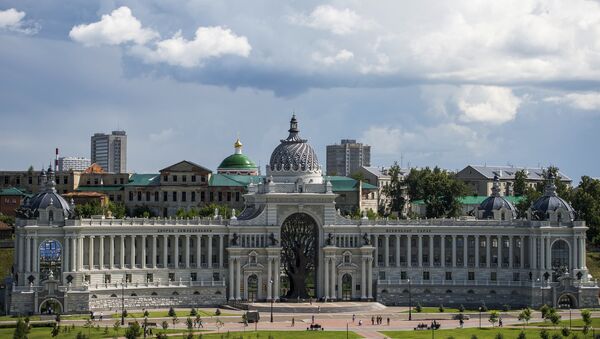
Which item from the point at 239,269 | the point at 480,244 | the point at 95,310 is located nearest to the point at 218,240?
the point at 239,269

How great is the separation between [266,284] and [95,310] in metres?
21.4

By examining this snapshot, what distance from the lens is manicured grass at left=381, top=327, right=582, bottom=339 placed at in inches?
5655

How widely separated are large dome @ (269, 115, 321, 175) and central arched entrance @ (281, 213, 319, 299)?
5.61 m

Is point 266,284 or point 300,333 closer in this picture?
point 300,333

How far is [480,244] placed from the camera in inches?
7121

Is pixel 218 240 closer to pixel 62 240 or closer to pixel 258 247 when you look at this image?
pixel 258 247

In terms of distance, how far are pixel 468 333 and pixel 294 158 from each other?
3943cm

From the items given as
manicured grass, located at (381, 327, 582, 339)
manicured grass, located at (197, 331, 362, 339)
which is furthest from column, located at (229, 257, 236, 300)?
manicured grass, located at (381, 327, 582, 339)

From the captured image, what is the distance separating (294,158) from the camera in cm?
17788

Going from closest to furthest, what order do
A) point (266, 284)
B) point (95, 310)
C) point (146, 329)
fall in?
point (146, 329), point (95, 310), point (266, 284)

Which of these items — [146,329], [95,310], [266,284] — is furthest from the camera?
[266,284]

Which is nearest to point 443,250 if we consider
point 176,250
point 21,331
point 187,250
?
point 187,250

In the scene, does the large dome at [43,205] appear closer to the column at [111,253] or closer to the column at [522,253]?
the column at [111,253]

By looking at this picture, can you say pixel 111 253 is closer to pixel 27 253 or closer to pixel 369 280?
pixel 27 253
